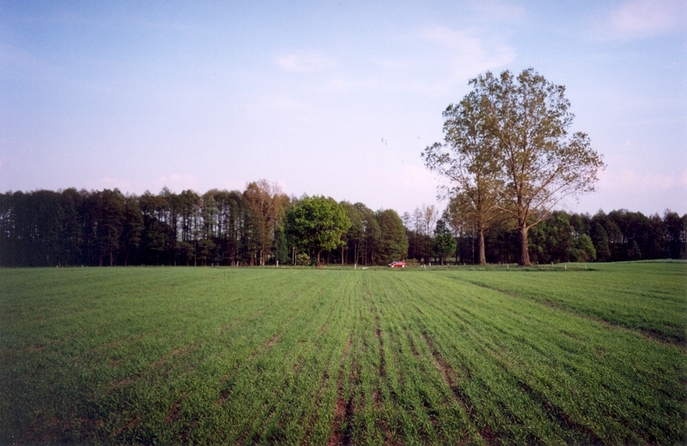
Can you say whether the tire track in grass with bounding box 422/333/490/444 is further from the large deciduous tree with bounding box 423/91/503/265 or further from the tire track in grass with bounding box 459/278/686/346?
the large deciduous tree with bounding box 423/91/503/265

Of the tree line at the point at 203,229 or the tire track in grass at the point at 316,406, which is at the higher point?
the tree line at the point at 203,229

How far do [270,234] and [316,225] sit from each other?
53.9 feet

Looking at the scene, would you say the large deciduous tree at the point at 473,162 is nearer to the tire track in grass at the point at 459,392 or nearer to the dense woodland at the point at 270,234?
the dense woodland at the point at 270,234

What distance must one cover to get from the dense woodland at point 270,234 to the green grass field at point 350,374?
27501mm

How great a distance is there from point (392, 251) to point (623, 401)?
260 ft

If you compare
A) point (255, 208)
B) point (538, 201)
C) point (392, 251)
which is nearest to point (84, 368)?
point (538, 201)

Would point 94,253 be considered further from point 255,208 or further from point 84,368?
point 84,368

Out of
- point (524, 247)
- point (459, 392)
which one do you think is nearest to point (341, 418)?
point (459, 392)

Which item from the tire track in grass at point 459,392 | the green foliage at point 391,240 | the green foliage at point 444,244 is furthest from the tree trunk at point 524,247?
the green foliage at point 391,240

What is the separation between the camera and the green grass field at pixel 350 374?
489 centimetres

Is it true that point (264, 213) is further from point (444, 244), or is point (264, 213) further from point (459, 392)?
point (459, 392)

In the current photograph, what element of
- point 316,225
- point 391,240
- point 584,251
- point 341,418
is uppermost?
point 316,225

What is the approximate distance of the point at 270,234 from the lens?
71.8m

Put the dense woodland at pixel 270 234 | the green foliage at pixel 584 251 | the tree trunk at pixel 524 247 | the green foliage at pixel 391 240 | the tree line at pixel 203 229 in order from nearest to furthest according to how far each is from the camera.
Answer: the tree trunk at pixel 524 247
the tree line at pixel 203 229
the dense woodland at pixel 270 234
the green foliage at pixel 584 251
the green foliage at pixel 391 240
